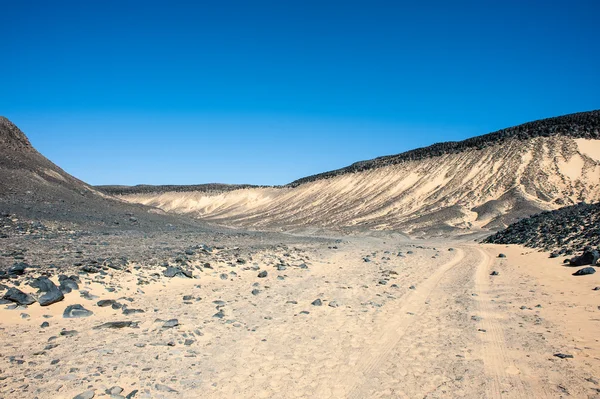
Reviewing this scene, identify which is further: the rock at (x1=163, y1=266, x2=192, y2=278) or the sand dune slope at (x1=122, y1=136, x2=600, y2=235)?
the sand dune slope at (x1=122, y1=136, x2=600, y2=235)

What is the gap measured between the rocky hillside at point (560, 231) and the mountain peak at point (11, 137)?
3802cm

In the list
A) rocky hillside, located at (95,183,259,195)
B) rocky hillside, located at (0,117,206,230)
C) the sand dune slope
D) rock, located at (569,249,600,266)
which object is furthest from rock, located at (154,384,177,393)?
rocky hillside, located at (95,183,259,195)

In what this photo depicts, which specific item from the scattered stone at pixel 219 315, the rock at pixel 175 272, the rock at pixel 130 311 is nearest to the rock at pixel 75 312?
the rock at pixel 130 311

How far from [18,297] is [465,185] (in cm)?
5584

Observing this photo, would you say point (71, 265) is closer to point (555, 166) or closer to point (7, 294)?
point (7, 294)

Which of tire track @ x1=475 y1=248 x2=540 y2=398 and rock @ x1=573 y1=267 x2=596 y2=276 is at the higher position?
rock @ x1=573 y1=267 x2=596 y2=276

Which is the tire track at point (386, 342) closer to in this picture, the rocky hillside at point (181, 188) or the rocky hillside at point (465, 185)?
the rocky hillside at point (465, 185)

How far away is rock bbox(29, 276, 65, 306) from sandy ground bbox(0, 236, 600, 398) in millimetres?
184

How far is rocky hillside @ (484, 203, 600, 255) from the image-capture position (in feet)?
60.1

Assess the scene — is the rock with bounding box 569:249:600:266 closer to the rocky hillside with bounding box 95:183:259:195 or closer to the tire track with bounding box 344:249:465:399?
the tire track with bounding box 344:249:465:399

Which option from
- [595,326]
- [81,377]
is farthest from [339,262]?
[81,377]

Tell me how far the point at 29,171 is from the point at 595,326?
33.6m

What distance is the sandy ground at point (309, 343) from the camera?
510 centimetres

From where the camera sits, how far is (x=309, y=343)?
22.3 ft
